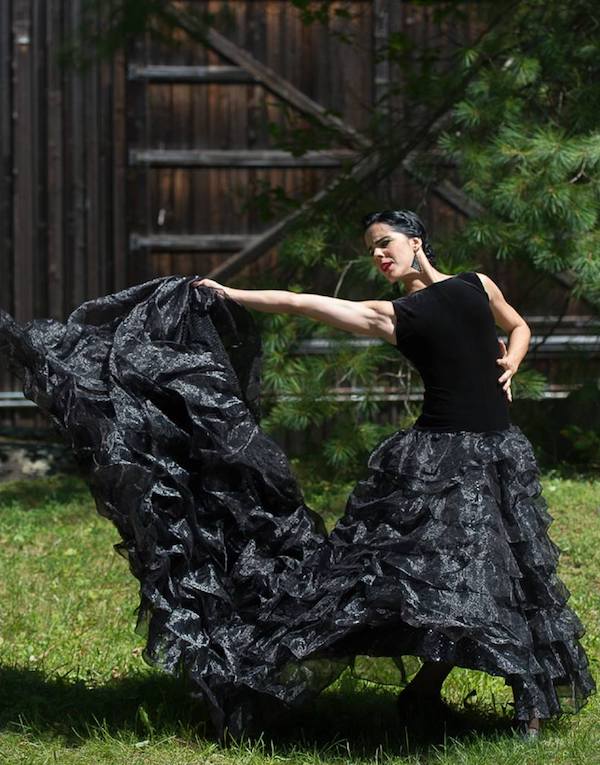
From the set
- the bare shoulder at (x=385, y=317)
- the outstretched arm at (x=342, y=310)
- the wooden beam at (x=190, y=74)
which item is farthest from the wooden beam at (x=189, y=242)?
the bare shoulder at (x=385, y=317)

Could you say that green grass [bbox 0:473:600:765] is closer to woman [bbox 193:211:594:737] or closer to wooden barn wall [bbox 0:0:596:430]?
woman [bbox 193:211:594:737]

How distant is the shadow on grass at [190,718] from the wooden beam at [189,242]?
5.48m

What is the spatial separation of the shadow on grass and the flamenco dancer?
11 centimetres

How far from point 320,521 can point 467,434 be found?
588 millimetres

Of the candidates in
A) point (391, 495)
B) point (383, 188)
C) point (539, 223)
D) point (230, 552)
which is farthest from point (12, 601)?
point (383, 188)

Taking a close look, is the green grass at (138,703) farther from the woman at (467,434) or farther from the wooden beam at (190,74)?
the wooden beam at (190,74)

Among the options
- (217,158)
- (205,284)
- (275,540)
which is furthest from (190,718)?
(217,158)

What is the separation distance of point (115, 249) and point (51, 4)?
191cm

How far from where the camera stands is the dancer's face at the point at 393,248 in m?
3.94

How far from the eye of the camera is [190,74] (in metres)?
9.63

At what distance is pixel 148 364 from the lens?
3.94 m

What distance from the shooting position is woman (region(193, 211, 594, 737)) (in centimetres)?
362

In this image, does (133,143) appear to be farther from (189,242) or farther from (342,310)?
(342,310)

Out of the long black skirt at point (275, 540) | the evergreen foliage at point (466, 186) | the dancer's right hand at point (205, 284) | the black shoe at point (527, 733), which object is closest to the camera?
the long black skirt at point (275, 540)
